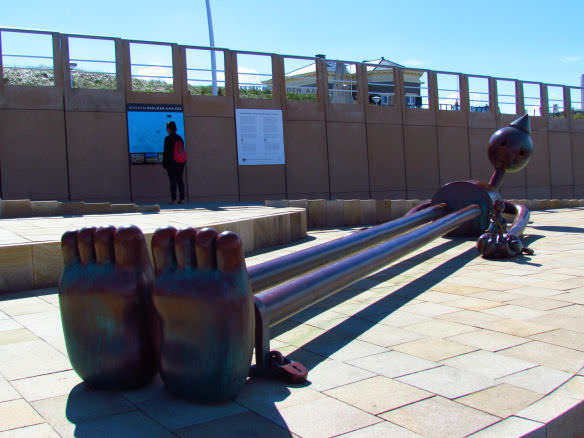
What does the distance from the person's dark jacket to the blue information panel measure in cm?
61

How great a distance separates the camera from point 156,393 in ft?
8.27

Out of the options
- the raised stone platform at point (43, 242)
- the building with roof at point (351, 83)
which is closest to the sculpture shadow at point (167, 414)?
the raised stone platform at point (43, 242)

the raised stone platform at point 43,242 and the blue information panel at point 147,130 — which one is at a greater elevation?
the blue information panel at point 147,130

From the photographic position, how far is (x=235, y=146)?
15.0 meters

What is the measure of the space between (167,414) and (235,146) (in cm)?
1306

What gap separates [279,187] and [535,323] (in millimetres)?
12432

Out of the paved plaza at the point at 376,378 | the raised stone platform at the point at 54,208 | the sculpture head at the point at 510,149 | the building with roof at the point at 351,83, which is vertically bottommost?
the paved plaza at the point at 376,378

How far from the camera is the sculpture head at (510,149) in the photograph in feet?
24.8

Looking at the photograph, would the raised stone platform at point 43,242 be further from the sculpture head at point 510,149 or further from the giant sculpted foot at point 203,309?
the sculpture head at point 510,149

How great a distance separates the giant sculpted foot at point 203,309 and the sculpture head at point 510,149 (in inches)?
240

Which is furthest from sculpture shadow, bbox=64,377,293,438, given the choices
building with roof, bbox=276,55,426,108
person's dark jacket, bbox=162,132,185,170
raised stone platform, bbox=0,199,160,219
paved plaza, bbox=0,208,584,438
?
building with roof, bbox=276,55,426,108

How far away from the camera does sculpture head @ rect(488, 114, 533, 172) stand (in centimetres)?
755

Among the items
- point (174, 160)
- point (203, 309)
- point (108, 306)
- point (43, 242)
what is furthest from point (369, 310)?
point (174, 160)

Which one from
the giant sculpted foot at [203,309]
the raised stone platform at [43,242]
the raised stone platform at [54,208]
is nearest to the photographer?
the giant sculpted foot at [203,309]
